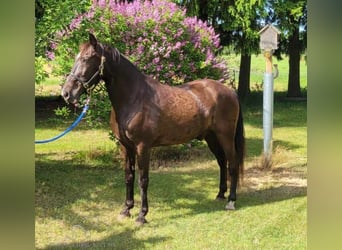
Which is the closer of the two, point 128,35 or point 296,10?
point 128,35

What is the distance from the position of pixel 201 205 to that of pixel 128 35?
2.98 meters

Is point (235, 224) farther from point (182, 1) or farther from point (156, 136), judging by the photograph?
point (182, 1)

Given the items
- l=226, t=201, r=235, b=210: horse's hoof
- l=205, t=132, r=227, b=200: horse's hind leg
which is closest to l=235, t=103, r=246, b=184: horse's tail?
l=205, t=132, r=227, b=200: horse's hind leg

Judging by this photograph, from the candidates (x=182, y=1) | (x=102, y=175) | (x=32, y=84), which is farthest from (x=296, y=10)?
(x=32, y=84)

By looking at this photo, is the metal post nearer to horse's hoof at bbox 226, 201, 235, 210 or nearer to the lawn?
the lawn

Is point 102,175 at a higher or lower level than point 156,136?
lower

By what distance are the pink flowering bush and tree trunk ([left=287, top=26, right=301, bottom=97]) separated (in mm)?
10429

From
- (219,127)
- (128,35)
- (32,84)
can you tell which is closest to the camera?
(32,84)

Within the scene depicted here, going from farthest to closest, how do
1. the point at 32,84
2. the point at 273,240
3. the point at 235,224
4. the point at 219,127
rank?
the point at 219,127
the point at 235,224
the point at 273,240
the point at 32,84

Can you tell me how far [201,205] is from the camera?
5828 millimetres

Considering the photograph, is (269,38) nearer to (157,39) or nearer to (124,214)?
(157,39)

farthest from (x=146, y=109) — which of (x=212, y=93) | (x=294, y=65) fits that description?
(x=294, y=65)

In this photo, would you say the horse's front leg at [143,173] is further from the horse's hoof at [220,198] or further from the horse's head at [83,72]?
the horse's hoof at [220,198]

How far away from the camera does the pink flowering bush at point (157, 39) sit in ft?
23.4
